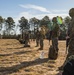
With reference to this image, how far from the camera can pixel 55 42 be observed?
13297mm

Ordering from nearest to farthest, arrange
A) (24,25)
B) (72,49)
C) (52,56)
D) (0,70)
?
(72,49), (0,70), (52,56), (24,25)

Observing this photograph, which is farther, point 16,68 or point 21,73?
point 16,68

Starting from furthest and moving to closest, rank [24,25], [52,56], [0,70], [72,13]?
[24,25], [52,56], [0,70], [72,13]

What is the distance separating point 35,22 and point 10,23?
28.4 ft

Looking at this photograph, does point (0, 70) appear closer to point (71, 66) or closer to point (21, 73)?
point (21, 73)

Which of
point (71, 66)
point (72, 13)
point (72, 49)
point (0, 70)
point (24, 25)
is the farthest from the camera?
point (24, 25)

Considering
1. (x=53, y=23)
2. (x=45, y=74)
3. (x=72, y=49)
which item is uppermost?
(x=53, y=23)

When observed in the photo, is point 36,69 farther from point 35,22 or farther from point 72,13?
point 35,22

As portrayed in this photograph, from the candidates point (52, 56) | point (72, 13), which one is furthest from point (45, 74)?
point (52, 56)

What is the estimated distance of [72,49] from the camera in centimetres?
797

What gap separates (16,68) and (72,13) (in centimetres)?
285

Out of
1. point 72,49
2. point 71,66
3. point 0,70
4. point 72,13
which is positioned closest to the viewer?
point 71,66

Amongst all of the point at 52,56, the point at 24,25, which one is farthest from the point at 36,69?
the point at 24,25

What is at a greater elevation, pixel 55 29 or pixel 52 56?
pixel 55 29
